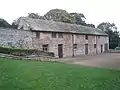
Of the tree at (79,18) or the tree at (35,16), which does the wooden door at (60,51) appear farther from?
the tree at (79,18)

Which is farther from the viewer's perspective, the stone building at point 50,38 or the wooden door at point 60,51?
the wooden door at point 60,51

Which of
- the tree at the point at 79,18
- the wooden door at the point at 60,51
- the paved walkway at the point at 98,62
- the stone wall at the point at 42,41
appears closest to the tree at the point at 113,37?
the tree at the point at 79,18

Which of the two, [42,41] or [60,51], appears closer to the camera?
[42,41]

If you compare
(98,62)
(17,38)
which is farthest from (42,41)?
(98,62)

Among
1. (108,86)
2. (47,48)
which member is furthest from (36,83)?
(47,48)

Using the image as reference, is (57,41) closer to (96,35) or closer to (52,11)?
(96,35)

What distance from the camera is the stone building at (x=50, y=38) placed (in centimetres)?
3041

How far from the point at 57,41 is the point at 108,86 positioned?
25843mm

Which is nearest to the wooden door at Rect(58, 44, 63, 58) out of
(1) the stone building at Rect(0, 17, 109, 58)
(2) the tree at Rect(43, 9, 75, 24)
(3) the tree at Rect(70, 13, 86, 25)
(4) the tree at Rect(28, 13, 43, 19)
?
(1) the stone building at Rect(0, 17, 109, 58)

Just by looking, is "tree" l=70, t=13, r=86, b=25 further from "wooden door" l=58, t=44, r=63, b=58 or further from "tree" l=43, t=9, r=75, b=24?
"wooden door" l=58, t=44, r=63, b=58

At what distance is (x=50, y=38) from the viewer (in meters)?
33.8

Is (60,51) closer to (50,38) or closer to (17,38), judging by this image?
(50,38)

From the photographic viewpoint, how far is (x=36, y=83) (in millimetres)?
9141

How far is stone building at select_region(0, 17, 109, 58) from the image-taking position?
3041cm
